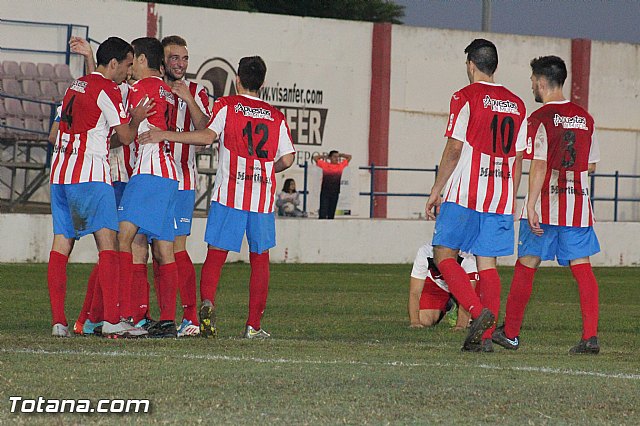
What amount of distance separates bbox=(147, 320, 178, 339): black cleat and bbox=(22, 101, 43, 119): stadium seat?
16.1 meters

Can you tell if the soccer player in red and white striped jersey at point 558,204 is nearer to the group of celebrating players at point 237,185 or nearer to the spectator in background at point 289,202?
the group of celebrating players at point 237,185

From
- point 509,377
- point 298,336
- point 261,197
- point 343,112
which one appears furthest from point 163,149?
point 343,112

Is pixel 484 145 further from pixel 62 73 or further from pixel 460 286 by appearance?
pixel 62 73

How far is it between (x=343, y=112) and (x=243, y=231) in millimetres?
21834

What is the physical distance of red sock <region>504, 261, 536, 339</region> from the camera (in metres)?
8.95

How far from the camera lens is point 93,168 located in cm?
867

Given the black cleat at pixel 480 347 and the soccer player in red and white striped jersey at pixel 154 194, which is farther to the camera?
the soccer player in red and white striped jersey at pixel 154 194

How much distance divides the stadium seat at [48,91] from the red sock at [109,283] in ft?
55.7

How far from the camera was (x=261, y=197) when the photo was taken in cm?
917

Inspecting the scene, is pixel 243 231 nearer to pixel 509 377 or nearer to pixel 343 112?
pixel 509 377

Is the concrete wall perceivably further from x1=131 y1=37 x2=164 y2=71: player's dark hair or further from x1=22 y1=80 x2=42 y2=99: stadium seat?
x1=131 y1=37 x2=164 y2=71: player's dark hair

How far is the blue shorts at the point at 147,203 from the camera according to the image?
8.92m

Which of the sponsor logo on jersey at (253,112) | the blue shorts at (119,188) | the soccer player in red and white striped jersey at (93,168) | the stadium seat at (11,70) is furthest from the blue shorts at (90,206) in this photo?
the stadium seat at (11,70)

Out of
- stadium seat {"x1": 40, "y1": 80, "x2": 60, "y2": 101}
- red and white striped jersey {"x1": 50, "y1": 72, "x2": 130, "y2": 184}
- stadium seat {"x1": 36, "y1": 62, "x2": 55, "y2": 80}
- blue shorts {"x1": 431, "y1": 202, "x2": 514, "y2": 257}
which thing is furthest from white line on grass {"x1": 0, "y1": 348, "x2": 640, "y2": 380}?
stadium seat {"x1": 36, "y1": 62, "x2": 55, "y2": 80}
